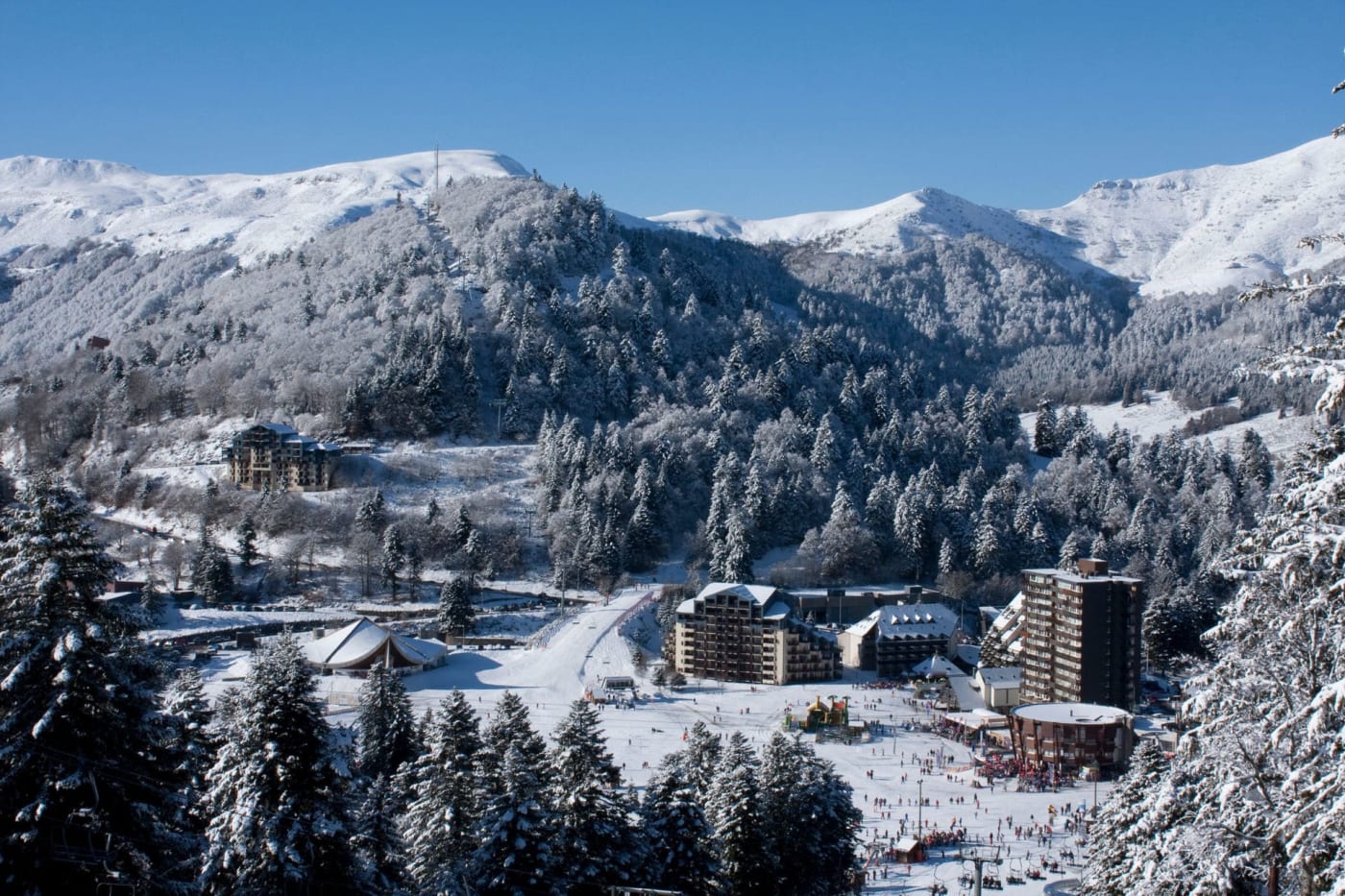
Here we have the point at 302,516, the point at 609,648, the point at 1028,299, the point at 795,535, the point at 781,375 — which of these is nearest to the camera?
the point at 609,648

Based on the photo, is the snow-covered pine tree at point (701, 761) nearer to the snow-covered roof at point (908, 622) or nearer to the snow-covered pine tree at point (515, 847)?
the snow-covered pine tree at point (515, 847)

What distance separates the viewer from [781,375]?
10675cm

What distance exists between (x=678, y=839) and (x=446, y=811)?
18.4 feet

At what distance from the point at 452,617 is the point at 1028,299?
155180mm

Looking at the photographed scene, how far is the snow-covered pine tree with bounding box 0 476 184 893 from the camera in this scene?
41.4 ft

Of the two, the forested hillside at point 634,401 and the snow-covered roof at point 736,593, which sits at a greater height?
the forested hillside at point 634,401

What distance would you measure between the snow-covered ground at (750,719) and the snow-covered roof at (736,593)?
4.01 m

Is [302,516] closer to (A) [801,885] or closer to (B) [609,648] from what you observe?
(B) [609,648]

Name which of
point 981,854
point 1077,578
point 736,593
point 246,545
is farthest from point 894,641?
point 246,545

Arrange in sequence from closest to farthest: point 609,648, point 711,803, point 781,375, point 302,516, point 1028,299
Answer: point 711,803 < point 609,648 < point 302,516 < point 781,375 < point 1028,299

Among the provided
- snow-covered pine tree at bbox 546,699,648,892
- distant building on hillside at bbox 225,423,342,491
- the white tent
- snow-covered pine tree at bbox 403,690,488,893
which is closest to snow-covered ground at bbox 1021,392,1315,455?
distant building on hillside at bbox 225,423,342,491

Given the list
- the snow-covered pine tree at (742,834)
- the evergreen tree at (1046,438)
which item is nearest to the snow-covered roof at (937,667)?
the snow-covered pine tree at (742,834)

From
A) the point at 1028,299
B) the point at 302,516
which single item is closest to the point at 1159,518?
the point at 302,516

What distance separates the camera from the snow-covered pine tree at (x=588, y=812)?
23.2 m
